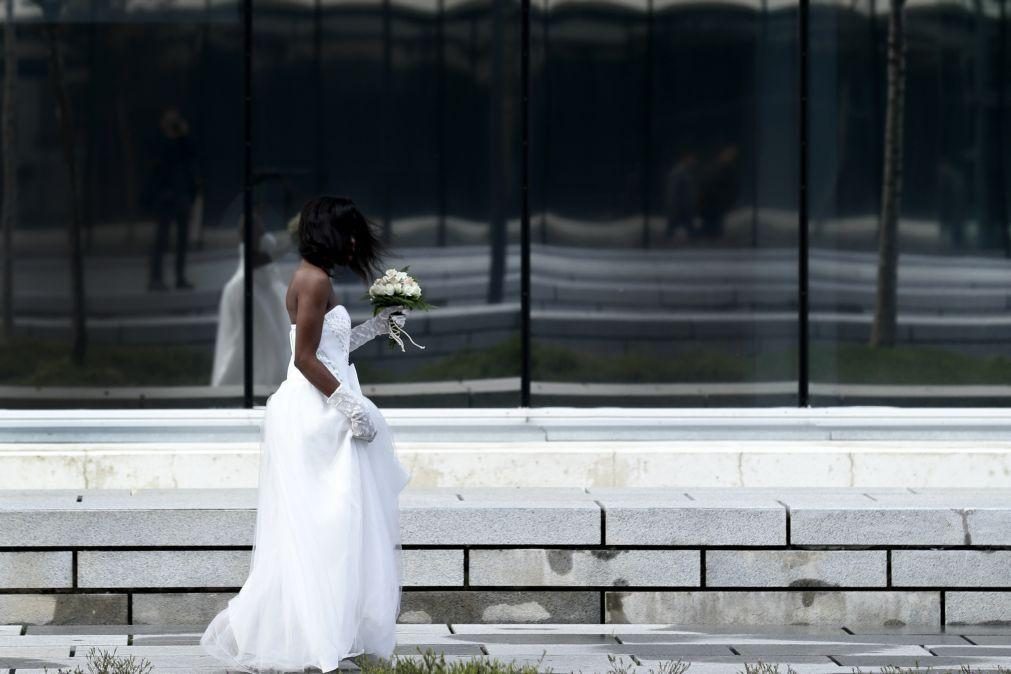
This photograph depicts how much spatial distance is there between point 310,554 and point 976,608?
10.9 ft

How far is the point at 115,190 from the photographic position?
1176 cm

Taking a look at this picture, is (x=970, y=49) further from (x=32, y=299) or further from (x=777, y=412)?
(x=32, y=299)

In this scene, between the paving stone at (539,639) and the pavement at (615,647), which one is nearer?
the pavement at (615,647)

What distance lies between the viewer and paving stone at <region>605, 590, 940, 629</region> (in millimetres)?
9195

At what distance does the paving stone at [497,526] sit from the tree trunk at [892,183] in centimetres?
365

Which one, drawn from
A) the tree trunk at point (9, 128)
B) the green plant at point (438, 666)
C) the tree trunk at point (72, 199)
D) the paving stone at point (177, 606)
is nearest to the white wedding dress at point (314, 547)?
the green plant at point (438, 666)

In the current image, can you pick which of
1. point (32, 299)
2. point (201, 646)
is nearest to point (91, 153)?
point (32, 299)

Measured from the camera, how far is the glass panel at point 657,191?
11.9 metres

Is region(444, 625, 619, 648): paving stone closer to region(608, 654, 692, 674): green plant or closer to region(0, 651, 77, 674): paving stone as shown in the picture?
region(608, 654, 692, 674): green plant

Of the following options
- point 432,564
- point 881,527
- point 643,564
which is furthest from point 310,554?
point 881,527

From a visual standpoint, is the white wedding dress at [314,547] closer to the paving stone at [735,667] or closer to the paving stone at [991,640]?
the paving stone at [735,667]

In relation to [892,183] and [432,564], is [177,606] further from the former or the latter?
[892,183]

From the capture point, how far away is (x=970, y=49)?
12.0 meters

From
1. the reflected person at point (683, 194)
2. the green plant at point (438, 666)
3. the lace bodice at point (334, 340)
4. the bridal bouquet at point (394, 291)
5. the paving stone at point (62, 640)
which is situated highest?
the reflected person at point (683, 194)
